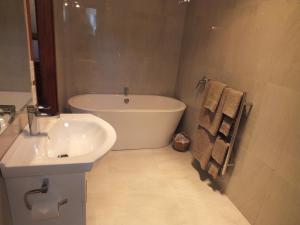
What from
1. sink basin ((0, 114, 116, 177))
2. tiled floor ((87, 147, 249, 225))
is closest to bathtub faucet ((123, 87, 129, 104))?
tiled floor ((87, 147, 249, 225))

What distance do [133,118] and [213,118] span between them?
38.4 inches

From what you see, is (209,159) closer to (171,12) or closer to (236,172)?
(236,172)

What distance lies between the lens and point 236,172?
193cm

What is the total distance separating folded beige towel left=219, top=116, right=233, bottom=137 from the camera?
1859mm

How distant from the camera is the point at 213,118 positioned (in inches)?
81.9

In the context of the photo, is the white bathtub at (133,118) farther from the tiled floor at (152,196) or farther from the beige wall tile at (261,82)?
the beige wall tile at (261,82)

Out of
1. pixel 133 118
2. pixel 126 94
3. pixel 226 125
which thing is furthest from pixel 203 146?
pixel 126 94

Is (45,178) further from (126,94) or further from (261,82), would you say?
(126,94)

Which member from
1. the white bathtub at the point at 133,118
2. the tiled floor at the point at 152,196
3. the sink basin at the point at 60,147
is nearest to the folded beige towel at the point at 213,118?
the white bathtub at the point at 133,118

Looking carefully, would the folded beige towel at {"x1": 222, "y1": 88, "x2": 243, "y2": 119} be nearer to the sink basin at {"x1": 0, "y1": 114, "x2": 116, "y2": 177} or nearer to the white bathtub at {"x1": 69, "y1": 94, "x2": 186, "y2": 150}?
the white bathtub at {"x1": 69, "y1": 94, "x2": 186, "y2": 150}

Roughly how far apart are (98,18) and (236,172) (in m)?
2.52

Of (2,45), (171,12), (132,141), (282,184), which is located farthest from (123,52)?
(282,184)

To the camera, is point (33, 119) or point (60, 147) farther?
point (60, 147)

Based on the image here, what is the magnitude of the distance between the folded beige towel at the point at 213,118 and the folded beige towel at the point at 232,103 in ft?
0.19
